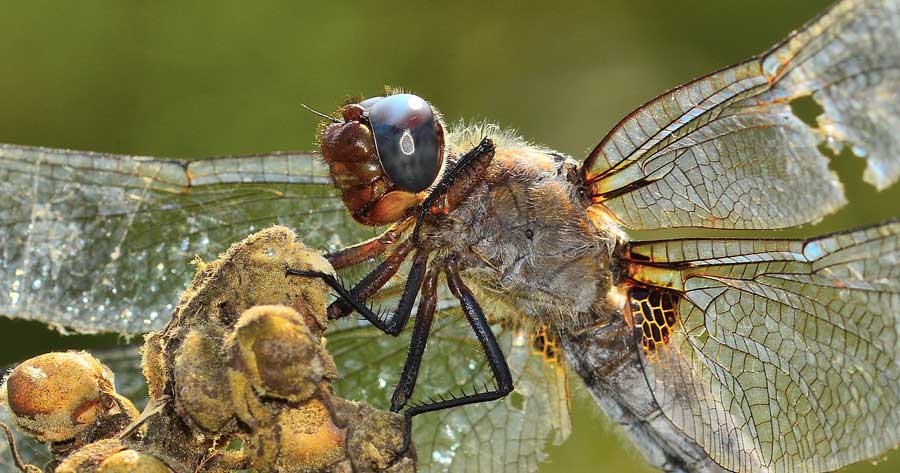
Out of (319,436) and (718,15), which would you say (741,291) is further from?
(718,15)

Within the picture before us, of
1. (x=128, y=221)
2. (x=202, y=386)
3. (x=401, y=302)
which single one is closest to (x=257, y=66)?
(x=128, y=221)

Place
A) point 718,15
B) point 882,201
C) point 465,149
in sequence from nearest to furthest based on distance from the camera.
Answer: point 465,149 → point 882,201 → point 718,15

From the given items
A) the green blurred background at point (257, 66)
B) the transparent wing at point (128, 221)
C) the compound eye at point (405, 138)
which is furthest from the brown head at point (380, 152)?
the green blurred background at point (257, 66)

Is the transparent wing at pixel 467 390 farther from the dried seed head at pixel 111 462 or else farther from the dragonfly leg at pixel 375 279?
the dried seed head at pixel 111 462

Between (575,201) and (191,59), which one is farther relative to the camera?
(191,59)

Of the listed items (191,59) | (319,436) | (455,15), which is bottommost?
(319,436)

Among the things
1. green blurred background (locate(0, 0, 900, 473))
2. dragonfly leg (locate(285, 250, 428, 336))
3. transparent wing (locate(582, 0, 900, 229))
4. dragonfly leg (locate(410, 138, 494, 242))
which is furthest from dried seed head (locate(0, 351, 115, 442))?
green blurred background (locate(0, 0, 900, 473))

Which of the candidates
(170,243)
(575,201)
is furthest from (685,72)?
(170,243)
